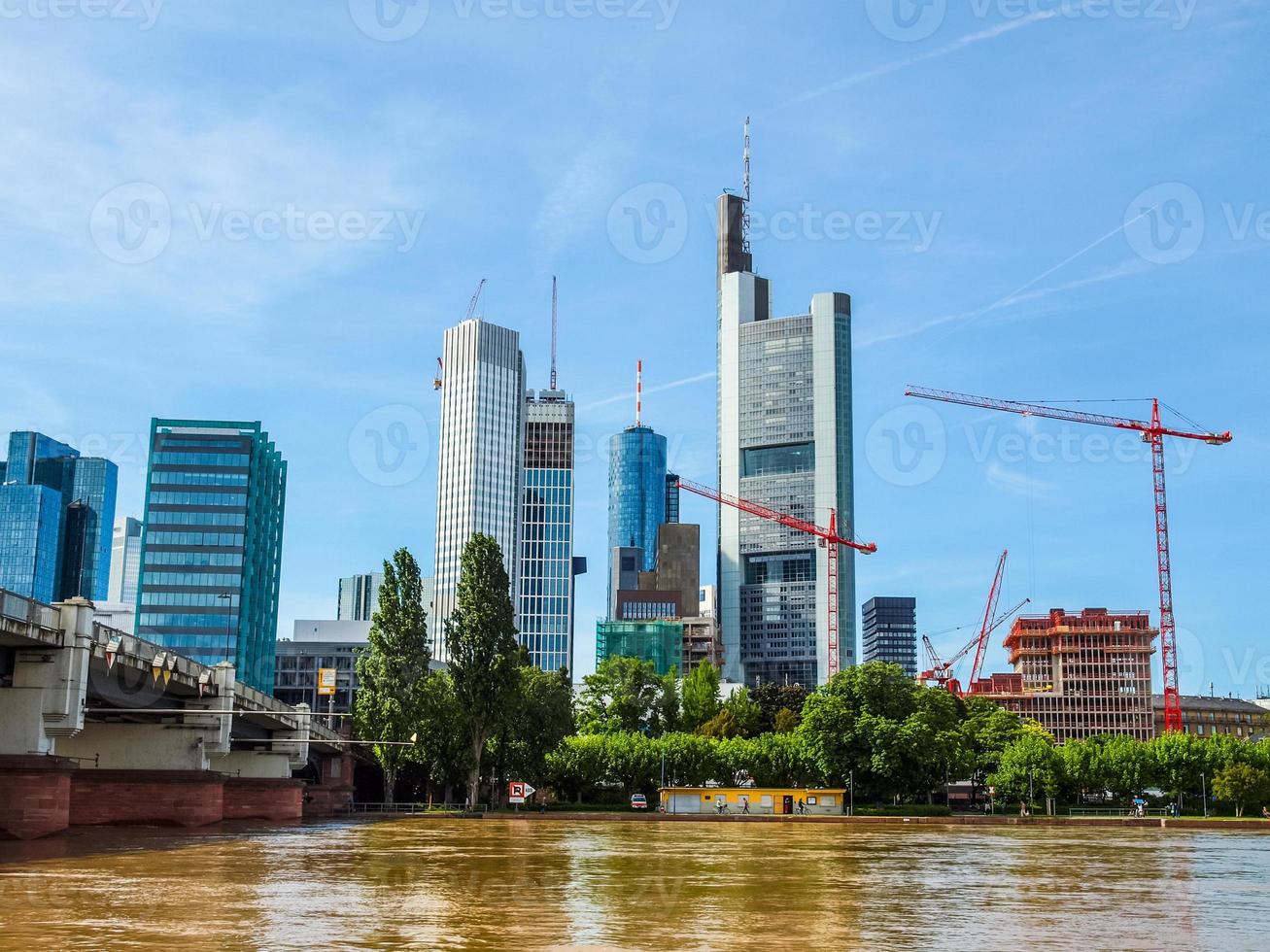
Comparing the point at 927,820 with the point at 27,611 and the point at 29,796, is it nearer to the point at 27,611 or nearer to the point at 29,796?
the point at 29,796

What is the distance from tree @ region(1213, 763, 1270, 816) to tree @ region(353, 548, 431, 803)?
80045 mm

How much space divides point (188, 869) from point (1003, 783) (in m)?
114

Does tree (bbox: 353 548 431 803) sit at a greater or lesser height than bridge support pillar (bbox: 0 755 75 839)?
greater

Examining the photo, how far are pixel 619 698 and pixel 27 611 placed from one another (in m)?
128

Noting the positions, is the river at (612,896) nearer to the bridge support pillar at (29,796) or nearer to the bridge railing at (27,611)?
the bridge support pillar at (29,796)

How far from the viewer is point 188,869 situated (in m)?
42.3

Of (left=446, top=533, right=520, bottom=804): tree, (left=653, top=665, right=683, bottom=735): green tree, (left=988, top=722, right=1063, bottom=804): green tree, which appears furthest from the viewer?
(left=653, top=665, right=683, bottom=735): green tree

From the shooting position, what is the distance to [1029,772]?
5384 inches

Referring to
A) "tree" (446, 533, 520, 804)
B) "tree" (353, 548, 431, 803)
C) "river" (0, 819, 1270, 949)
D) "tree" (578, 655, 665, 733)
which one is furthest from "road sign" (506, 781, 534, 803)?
"river" (0, 819, 1270, 949)

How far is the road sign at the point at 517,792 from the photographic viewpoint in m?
124

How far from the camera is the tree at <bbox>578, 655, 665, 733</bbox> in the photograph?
173125mm

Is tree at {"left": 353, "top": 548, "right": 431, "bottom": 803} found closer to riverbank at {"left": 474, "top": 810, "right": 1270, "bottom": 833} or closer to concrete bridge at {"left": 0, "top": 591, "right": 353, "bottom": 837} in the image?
concrete bridge at {"left": 0, "top": 591, "right": 353, "bottom": 837}

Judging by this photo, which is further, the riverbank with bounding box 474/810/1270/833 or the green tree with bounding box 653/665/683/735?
the green tree with bounding box 653/665/683/735

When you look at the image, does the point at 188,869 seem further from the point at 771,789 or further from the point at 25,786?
the point at 771,789
